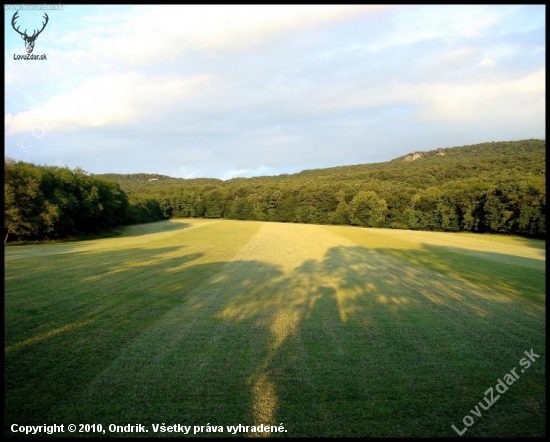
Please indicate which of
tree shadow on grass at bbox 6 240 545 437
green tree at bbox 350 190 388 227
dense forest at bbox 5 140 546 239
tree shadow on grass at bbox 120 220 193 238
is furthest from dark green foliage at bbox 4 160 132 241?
green tree at bbox 350 190 388 227

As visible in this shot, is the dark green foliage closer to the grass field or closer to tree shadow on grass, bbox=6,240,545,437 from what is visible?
the grass field

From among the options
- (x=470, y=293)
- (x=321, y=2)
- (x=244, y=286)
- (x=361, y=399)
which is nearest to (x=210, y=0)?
(x=321, y=2)

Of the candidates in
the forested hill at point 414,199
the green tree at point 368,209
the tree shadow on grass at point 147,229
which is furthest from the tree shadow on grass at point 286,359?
the green tree at point 368,209

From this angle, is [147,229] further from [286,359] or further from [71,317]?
[286,359]

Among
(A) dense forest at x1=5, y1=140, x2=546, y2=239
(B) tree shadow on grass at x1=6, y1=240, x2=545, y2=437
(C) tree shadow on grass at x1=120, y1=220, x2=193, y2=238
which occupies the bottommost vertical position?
(C) tree shadow on grass at x1=120, y1=220, x2=193, y2=238

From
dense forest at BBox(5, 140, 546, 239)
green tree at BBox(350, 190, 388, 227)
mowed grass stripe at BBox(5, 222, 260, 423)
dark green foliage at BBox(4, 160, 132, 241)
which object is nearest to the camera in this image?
mowed grass stripe at BBox(5, 222, 260, 423)

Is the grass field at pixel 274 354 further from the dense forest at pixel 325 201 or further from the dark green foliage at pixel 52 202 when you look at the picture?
the dense forest at pixel 325 201
